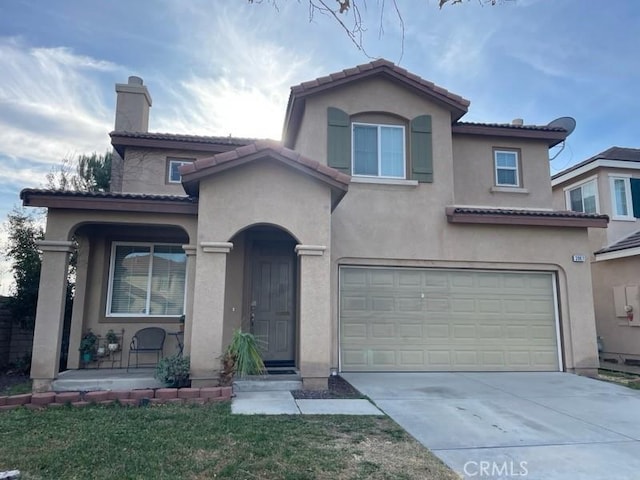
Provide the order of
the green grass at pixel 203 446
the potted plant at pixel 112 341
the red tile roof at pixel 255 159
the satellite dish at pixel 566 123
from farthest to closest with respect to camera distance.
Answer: the satellite dish at pixel 566 123, the potted plant at pixel 112 341, the red tile roof at pixel 255 159, the green grass at pixel 203 446

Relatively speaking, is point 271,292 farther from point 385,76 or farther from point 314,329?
point 385,76

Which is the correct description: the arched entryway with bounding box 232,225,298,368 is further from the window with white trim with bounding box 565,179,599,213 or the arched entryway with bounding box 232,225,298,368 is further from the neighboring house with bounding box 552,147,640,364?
the window with white trim with bounding box 565,179,599,213

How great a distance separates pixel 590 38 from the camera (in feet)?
28.7

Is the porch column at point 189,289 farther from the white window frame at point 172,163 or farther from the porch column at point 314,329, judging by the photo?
the white window frame at point 172,163

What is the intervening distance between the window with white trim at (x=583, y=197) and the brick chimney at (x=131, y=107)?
48.2 feet

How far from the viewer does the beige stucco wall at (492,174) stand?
12.4 meters

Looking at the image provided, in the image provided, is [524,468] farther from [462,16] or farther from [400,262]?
[400,262]

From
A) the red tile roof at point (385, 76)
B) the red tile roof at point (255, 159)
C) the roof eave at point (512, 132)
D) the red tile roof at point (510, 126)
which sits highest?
the red tile roof at point (385, 76)

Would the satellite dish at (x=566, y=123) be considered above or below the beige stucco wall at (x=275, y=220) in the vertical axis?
above

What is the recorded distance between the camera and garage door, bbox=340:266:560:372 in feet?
34.5

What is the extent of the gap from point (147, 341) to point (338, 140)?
6350mm

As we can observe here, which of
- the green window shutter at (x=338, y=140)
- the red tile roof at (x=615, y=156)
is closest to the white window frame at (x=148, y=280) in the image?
the green window shutter at (x=338, y=140)

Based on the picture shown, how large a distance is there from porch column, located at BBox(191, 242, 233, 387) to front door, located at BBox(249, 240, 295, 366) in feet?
7.76

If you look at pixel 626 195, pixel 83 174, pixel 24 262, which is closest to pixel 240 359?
pixel 24 262
